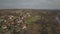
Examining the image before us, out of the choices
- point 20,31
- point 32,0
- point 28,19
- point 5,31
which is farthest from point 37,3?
point 5,31

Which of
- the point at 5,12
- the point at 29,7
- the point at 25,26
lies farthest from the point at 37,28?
the point at 5,12

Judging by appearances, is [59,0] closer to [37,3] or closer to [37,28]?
[37,3]

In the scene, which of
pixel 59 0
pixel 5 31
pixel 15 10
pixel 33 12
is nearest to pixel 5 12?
pixel 15 10

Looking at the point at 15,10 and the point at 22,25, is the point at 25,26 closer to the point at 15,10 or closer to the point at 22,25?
the point at 22,25

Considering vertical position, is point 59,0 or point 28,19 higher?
point 59,0

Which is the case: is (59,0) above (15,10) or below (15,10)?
above

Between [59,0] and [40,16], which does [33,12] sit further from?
[59,0]

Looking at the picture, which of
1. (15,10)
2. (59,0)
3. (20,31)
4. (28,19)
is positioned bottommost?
(20,31)

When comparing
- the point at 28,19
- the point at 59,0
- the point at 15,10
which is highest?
the point at 59,0
